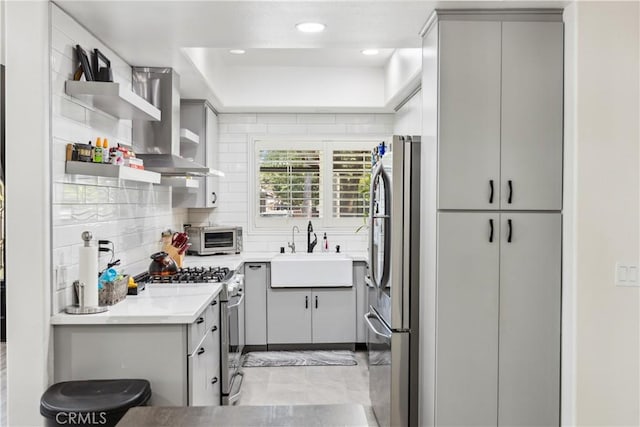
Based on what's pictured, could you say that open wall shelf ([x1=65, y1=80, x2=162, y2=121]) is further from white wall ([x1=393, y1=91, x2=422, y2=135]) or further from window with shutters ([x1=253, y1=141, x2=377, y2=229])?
window with shutters ([x1=253, y1=141, x2=377, y2=229])

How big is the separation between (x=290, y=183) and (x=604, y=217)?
348cm

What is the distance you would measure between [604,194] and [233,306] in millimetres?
2438

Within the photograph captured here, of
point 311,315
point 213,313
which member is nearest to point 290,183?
point 311,315

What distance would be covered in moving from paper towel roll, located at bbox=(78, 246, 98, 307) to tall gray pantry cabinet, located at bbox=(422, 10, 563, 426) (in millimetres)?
1738

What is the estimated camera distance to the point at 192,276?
3.51 metres

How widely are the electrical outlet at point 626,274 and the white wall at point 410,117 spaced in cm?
193

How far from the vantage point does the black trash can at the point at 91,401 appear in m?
2.04

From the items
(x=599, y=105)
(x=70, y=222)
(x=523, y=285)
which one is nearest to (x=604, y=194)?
(x=599, y=105)

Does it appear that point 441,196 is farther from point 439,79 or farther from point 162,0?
point 162,0

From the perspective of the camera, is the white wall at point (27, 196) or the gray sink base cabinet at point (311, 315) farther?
the gray sink base cabinet at point (311, 315)

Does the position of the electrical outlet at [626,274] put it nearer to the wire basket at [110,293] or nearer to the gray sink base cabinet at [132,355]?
the gray sink base cabinet at [132,355]

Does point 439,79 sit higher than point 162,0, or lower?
lower

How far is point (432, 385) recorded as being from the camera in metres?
2.63

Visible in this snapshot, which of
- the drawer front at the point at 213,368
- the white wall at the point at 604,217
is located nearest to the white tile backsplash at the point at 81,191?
the drawer front at the point at 213,368
